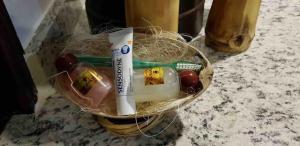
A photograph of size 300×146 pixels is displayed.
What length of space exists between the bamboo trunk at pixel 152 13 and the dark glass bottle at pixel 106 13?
67 millimetres

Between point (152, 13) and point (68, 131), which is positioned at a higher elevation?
point (152, 13)

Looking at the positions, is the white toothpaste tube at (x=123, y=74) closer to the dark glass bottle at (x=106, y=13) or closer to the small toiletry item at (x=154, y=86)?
the small toiletry item at (x=154, y=86)

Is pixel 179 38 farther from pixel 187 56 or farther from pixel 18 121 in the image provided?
pixel 18 121

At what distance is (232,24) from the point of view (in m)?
0.56

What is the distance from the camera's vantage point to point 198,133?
464 millimetres

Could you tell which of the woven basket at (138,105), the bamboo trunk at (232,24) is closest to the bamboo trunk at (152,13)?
the woven basket at (138,105)

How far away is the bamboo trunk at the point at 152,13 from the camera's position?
443mm

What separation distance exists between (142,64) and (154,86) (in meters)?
0.03

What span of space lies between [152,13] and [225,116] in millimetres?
175

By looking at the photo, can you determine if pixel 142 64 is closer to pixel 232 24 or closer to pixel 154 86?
pixel 154 86

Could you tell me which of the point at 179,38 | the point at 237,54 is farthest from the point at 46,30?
the point at 237,54

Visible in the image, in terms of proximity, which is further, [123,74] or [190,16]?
[190,16]

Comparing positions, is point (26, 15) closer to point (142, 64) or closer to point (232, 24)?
point (142, 64)

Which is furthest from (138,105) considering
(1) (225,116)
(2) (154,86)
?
(1) (225,116)
